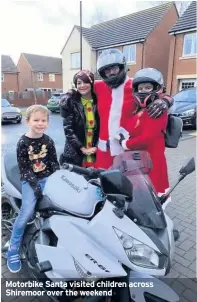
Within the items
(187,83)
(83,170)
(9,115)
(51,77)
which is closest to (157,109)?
(83,170)

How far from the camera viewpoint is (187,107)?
10422 mm

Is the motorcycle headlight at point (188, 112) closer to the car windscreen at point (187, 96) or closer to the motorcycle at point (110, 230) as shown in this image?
the car windscreen at point (187, 96)

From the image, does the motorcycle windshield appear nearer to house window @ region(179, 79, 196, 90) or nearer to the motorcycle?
the motorcycle

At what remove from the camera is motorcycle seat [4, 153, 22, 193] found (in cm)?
237

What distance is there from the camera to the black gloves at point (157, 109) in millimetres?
2027

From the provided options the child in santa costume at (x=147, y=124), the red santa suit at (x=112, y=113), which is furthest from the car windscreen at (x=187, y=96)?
the child in santa costume at (x=147, y=124)

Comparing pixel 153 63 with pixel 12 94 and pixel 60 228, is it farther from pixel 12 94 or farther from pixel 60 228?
pixel 60 228

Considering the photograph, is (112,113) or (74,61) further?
(74,61)

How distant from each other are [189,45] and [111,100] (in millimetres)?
16989

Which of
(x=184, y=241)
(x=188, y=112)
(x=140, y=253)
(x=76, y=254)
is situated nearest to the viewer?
(x=140, y=253)

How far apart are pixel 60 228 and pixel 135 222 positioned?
1.65 ft

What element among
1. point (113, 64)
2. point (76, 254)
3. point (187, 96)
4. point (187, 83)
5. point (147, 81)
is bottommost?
point (76, 254)

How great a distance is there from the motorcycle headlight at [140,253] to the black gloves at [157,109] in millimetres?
1035
